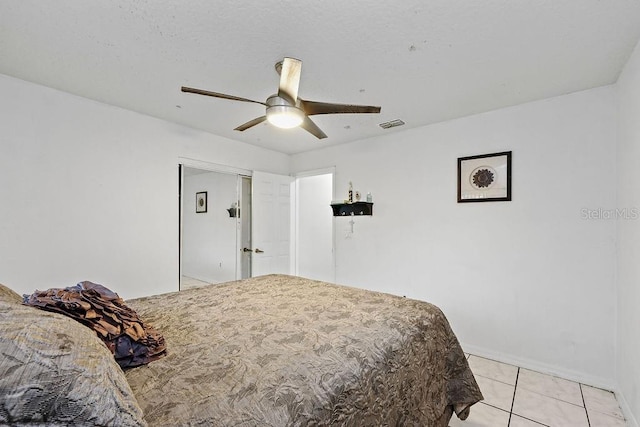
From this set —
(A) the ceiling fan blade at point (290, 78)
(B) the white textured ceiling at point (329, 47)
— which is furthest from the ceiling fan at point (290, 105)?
(B) the white textured ceiling at point (329, 47)

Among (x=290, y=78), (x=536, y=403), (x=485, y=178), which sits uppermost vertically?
(x=290, y=78)

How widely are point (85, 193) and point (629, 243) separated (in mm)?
4509

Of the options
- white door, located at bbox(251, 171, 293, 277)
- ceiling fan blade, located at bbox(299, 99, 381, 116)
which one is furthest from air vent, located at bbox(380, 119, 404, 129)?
white door, located at bbox(251, 171, 293, 277)

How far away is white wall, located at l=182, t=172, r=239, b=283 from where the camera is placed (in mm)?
5250

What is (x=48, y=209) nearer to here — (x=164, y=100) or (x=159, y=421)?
(x=164, y=100)

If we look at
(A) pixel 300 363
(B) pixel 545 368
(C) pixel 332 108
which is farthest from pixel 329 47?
(B) pixel 545 368

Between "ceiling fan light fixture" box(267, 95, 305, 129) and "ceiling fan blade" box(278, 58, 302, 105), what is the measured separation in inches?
1.6

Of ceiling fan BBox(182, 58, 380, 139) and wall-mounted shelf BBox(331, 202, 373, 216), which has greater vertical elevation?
ceiling fan BBox(182, 58, 380, 139)

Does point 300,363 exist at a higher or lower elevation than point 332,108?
lower

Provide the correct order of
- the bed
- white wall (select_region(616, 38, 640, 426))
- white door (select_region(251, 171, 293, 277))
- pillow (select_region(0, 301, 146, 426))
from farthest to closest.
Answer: white door (select_region(251, 171, 293, 277))
white wall (select_region(616, 38, 640, 426))
the bed
pillow (select_region(0, 301, 146, 426))

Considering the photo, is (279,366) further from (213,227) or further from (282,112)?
(213,227)

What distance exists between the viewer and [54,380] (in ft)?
2.06

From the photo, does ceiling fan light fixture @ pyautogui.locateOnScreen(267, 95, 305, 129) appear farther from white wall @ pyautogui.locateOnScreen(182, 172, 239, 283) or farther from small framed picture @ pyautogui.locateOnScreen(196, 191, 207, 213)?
small framed picture @ pyautogui.locateOnScreen(196, 191, 207, 213)

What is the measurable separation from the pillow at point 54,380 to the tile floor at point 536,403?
214 cm
